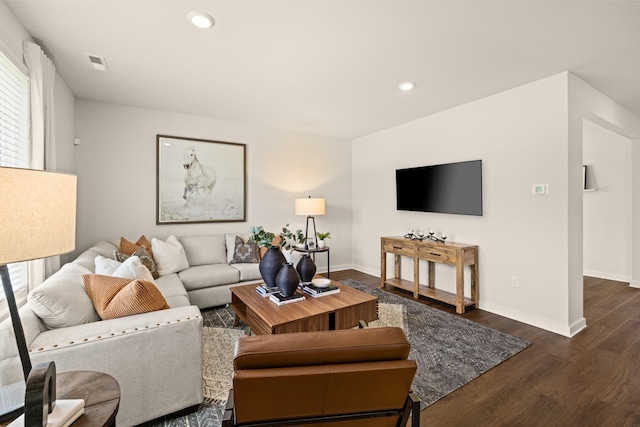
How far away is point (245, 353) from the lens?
100 centimetres

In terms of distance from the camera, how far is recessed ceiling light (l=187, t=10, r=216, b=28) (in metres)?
2.01

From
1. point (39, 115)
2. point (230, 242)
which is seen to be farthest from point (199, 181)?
point (39, 115)

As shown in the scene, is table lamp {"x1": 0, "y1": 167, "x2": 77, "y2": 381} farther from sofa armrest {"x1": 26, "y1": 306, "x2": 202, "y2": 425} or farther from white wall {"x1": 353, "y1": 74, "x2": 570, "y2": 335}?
white wall {"x1": 353, "y1": 74, "x2": 570, "y2": 335}

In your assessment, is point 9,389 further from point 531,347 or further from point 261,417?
point 531,347

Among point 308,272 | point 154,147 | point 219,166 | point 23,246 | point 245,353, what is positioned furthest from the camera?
point 219,166

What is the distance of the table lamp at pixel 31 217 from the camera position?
83 centimetres

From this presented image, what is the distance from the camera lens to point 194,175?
4.32m

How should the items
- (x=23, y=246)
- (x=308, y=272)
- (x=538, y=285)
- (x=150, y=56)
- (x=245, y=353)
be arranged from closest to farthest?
(x=23, y=246)
(x=245, y=353)
(x=150, y=56)
(x=308, y=272)
(x=538, y=285)

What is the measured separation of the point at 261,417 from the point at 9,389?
0.95 meters

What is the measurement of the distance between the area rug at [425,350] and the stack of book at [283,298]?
0.58 metres

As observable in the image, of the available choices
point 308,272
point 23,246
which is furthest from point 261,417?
point 308,272

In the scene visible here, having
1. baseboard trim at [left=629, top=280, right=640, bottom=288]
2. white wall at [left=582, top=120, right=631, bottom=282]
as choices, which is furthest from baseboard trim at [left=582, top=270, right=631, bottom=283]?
baseboard trim at [left=629, top=280, right=640, bottom=288]

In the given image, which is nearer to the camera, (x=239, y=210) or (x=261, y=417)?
(x=261, y=417)

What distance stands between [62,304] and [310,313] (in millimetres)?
1480
